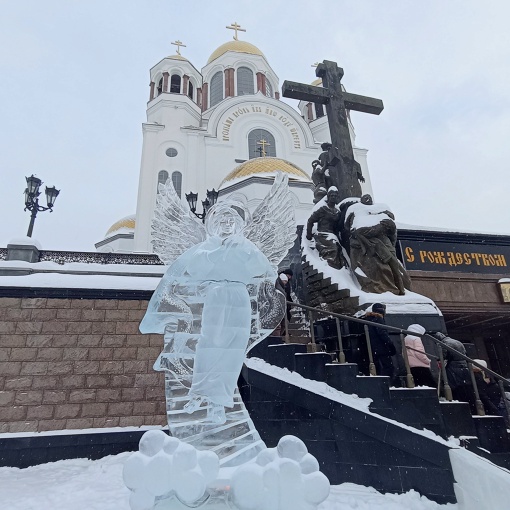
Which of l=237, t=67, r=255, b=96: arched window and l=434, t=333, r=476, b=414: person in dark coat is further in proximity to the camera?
l=237, t=67, r=255, b=96: arched window

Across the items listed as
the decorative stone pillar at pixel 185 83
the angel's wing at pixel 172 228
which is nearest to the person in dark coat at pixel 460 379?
the angel's wing at pixel 172 228

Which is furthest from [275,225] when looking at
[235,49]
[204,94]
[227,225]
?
[235,49]

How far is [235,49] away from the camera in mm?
35156

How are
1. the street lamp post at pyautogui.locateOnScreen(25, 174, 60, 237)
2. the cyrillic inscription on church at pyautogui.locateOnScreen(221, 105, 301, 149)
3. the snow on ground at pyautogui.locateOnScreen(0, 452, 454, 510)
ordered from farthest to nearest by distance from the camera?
the cyrillic inscription on church at pyautogui.locateOnScreen(221, 105, 301, 149), the street lamp post at pyautogui.locateOnScreen(25, 174, 60, 237), the snow on ground at pyautogui.locateOnScreen(0, 452, 454, 510)

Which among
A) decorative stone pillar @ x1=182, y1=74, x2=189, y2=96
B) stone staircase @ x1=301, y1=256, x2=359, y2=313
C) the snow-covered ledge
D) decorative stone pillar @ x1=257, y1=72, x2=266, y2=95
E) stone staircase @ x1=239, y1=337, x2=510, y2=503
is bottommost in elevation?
stone staircase @ x1=239, y1=337, x2=510, y2=503

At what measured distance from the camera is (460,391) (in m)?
5.11

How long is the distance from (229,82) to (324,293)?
3159 cm

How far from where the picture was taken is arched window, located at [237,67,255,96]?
34.1 m

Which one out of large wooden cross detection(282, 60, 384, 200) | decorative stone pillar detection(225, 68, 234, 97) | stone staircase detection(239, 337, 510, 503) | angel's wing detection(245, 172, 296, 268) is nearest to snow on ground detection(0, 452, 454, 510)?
stone staircase detection(239, 337, 510, 503)

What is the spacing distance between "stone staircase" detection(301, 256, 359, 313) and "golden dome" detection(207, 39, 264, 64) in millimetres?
33640

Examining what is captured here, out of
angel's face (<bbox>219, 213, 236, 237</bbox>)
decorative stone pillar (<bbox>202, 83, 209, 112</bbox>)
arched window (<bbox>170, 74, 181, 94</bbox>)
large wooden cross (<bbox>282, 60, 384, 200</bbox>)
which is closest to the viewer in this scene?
angel's face (<bbox>219, 213, 236, 237</bbox>)

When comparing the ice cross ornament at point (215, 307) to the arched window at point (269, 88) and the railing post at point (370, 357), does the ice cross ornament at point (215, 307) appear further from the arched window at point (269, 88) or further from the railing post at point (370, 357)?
the arched window at point (269, 88)

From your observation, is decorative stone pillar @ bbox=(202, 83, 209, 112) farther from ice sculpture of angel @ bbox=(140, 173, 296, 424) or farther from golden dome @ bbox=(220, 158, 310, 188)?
ice sculpture of angel @ bbox=(140, 173, 296, 424)

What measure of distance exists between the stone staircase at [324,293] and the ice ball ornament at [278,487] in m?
4.17
